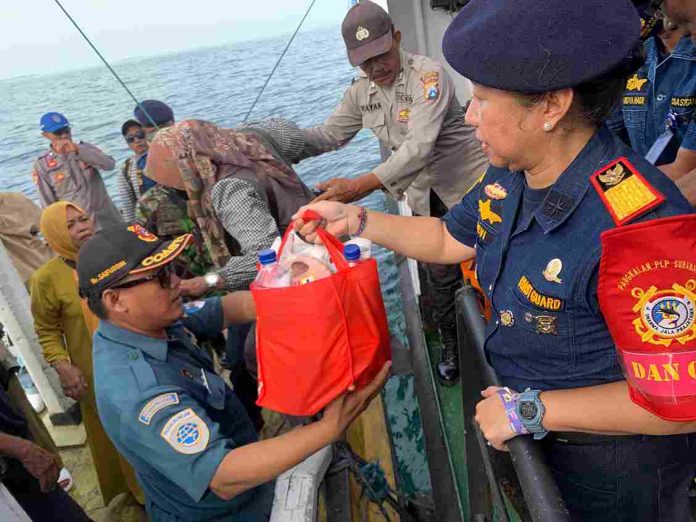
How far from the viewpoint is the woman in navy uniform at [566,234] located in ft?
3.33

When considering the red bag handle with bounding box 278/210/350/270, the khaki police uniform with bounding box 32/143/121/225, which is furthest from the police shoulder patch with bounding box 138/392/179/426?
the khaki police uniform with bounding box 32/143/121/225

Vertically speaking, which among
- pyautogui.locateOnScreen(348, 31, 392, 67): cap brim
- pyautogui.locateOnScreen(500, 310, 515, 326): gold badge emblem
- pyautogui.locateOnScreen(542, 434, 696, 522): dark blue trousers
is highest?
pyautogui.locateOnScreen(348, 31, 392, 67): cap brim

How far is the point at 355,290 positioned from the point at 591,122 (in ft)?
2.51

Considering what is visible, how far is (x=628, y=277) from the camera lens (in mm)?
945

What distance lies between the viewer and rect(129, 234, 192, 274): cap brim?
176cm

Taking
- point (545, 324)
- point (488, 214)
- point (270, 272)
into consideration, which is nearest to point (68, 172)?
point (270, 272)

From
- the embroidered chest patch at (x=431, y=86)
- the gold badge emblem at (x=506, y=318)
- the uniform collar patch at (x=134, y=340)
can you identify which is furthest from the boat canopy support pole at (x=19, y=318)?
the gold badge emblem at (x=506, y=318)

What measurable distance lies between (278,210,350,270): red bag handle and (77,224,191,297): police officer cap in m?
0.45

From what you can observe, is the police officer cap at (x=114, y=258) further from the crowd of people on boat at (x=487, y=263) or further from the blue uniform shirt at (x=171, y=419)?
the blue uniform shirt at (x=171, y=419)

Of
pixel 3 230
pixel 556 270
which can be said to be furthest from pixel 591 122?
pixel 3 230

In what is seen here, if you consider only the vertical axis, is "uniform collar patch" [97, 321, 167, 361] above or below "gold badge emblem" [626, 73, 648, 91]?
below

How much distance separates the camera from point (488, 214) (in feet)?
4.89

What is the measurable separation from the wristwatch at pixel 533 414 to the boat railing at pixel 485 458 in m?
0.02

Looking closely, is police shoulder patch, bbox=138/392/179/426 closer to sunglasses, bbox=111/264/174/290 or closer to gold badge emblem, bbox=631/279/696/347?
sunglasses, bbox=111/264/174/290
